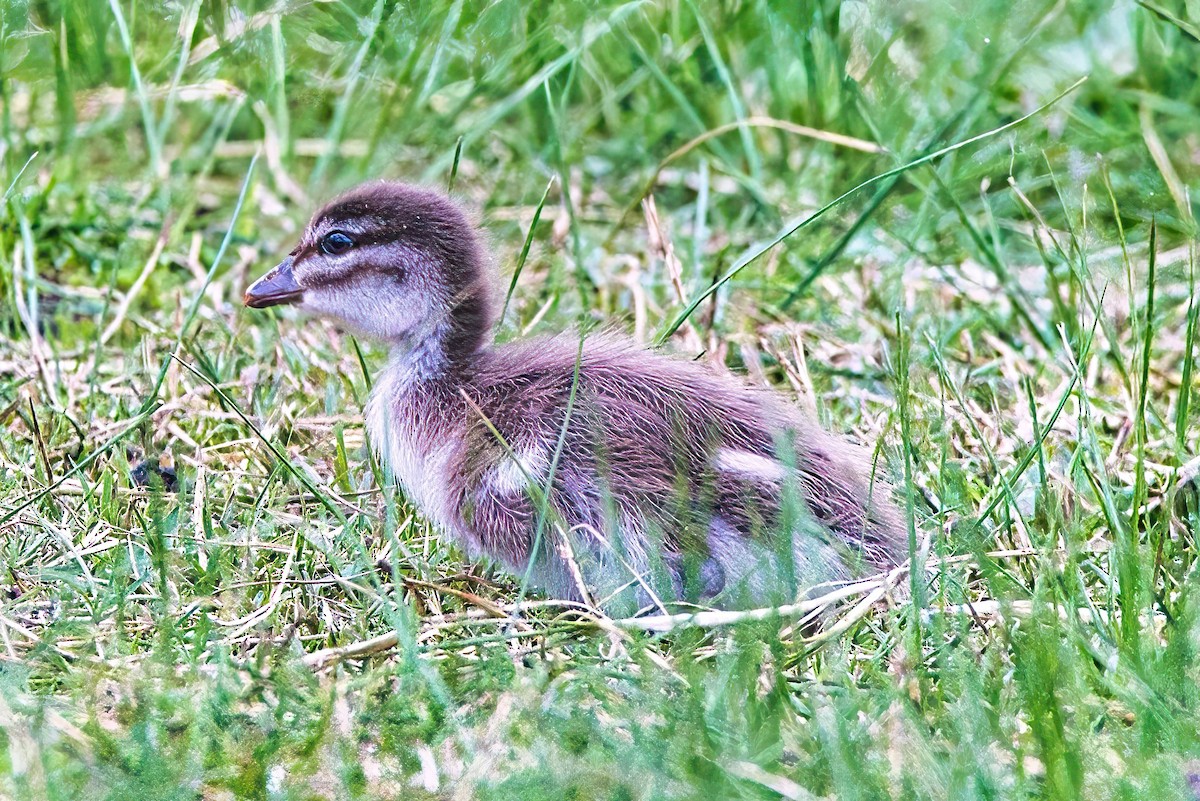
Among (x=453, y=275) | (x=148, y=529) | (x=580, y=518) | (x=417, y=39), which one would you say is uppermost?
(x=417, y=39)

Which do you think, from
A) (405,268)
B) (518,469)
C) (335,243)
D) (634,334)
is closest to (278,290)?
(335,243)

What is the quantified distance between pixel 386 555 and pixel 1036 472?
150cm

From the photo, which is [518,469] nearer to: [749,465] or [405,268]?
[749,465]

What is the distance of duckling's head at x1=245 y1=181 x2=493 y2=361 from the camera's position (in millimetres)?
3445

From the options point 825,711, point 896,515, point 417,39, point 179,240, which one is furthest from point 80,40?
point 825,711

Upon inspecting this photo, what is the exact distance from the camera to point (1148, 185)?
4625mm

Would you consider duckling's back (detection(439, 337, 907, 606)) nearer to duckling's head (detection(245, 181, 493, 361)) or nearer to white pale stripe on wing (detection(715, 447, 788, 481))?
white pale stripe on wing (detection(715, 447, 788, 481))

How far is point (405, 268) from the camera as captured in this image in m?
3.46

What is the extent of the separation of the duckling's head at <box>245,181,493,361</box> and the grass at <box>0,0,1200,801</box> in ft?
0.57

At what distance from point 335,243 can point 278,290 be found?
21cm

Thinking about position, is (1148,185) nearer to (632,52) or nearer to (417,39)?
(632,52)

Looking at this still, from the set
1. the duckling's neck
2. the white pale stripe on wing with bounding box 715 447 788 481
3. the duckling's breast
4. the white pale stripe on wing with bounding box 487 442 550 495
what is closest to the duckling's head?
the duckling's neck

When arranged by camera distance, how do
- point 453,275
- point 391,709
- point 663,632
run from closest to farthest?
point 391,709 → point 663,632 → point 453,275

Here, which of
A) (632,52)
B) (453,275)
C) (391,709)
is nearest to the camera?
(391,709)
